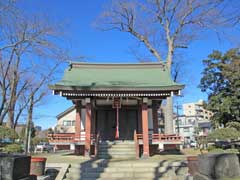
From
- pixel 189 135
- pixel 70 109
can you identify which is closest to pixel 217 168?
pixel 70 109

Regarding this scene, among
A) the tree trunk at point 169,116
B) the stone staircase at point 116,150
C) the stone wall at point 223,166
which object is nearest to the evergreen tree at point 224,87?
the tree trunk at point 169,116

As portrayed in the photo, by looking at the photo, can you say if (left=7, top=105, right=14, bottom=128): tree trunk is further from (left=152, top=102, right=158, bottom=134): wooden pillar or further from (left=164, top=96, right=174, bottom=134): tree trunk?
(left=152, top=102, right=158, bottom=134): wooden pillar

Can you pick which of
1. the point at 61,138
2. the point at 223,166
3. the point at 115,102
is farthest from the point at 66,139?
the point at 223,166

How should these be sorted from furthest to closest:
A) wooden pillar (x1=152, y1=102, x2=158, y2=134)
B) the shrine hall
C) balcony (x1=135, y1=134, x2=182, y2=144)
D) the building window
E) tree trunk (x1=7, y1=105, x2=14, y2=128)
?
the building window
tree trunk (x1=7, y1=105, x2=14, y2=128)
wooden pillar (x1=152, y1=102, x2=158, y2=134)
balcony (x1=135, y1=134, x2=182, y2=144)
the shrine hall

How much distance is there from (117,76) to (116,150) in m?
5.17

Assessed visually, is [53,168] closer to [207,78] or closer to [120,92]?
[120,92]

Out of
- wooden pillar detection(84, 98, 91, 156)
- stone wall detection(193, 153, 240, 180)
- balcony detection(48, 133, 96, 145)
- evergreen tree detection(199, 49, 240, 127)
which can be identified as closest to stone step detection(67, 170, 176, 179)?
wooden pillar detection(84, 98, 91, 156)

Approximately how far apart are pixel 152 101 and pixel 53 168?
830 centimetres

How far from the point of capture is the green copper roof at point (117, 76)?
44.7 feet

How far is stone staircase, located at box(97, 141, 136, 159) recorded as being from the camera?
44.3ft

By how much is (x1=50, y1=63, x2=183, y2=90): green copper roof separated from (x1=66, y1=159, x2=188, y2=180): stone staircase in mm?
4848

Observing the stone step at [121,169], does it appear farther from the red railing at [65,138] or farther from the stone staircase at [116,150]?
the red railing at [65,138]

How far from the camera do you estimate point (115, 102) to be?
14680mm

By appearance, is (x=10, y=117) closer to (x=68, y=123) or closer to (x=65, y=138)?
(x=65, y=138)
